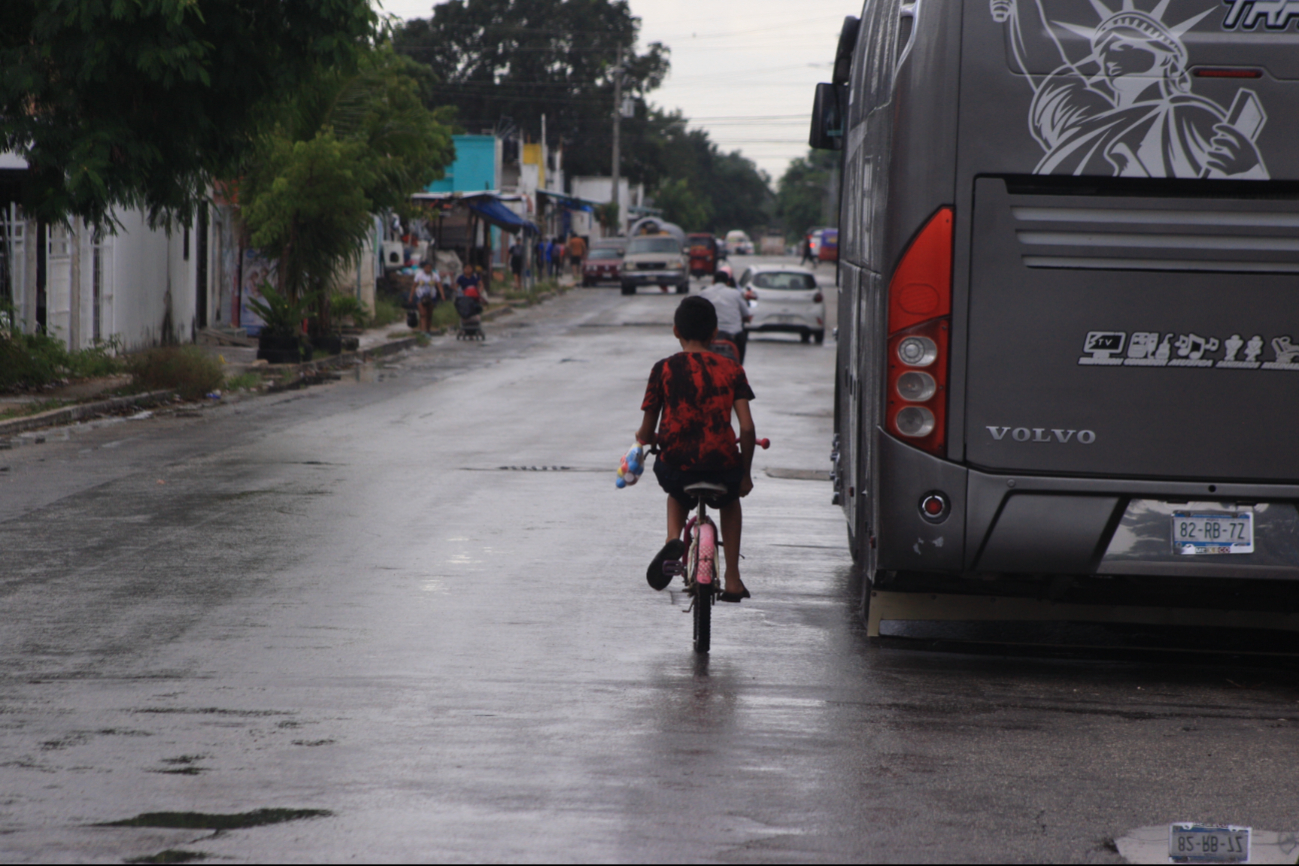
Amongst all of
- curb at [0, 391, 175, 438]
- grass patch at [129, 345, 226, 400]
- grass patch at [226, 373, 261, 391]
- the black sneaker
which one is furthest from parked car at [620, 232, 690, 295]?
the black sneaker

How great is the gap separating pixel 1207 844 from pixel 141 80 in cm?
1607

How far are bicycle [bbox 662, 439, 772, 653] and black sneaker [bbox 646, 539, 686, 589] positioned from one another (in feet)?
0.07

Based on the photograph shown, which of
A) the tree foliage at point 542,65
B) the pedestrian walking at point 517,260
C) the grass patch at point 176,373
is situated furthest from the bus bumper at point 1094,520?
the tree foliage at point 542,65

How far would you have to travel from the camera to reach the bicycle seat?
7504 millimetres

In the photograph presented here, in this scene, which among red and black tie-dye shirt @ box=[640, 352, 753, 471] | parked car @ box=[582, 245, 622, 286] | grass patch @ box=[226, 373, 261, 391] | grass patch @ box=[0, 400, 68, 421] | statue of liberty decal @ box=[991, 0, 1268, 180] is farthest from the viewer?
parked car @ box=[582, 245, 622, 286]

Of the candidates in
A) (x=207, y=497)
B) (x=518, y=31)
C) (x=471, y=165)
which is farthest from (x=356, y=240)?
(x=518, y=31)

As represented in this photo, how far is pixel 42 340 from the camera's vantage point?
70.7ft

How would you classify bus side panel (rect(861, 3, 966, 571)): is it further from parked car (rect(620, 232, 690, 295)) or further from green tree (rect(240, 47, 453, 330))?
parked car (rect(620, 232, 690, 295))

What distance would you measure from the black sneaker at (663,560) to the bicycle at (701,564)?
2cm

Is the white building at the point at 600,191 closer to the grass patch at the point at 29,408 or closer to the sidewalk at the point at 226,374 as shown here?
the sidewalk at the point at 226,374

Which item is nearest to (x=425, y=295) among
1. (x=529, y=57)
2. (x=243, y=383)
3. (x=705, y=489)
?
(x=243, y=383)

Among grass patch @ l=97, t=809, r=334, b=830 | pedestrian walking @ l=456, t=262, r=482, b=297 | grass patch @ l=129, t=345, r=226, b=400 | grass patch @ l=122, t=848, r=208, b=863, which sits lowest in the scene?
grass patch @ l=97, t=809, r=334, b=830

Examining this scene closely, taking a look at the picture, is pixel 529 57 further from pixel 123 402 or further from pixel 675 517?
pixel 675 517

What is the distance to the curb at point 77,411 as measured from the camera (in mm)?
17375
